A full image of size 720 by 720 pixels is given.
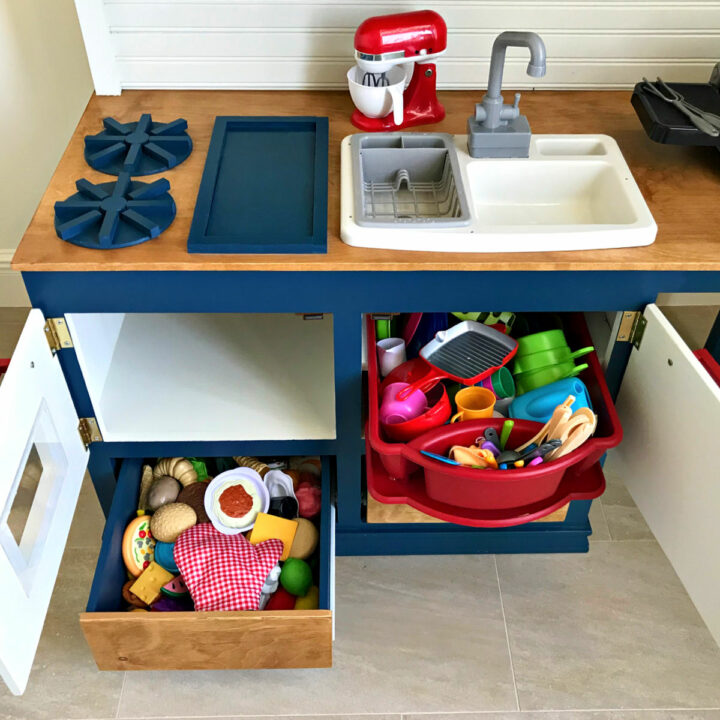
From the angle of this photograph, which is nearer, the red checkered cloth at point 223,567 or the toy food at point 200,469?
the red checkered cloth at point 223,567

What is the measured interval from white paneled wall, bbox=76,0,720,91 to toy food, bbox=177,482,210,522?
0.83 meters

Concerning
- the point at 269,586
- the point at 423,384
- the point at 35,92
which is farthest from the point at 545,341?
the point at 35,92

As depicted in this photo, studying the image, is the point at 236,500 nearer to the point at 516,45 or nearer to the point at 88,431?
the point at 88,431

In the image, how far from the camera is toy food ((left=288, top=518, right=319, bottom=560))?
1513 mm

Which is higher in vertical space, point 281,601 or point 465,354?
point 465,354

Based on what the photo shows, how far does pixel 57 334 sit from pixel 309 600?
2.17ft

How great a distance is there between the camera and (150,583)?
147cm

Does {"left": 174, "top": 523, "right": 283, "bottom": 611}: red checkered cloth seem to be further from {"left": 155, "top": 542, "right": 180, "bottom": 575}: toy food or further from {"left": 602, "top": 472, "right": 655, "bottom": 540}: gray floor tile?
{"left": 602, "top": 472, "right": 655, "bottom": 540}: gray floor tile

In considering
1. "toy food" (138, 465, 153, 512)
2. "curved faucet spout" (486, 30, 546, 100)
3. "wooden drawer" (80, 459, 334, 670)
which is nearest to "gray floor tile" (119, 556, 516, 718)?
"wooden drawer" (80, 459, 334, 670)

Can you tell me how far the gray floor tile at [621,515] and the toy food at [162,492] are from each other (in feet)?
3.17

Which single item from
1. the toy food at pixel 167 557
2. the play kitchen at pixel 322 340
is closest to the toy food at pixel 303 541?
the play kitchen at pixel 322 340

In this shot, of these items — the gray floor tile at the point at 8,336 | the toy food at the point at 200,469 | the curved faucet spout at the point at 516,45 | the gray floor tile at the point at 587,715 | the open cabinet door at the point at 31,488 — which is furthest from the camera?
the gray floor tile at the point at 8,336

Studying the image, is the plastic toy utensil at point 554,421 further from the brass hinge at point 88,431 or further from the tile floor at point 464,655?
the brass hinge at point 88,431

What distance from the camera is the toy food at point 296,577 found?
1.46 metres
